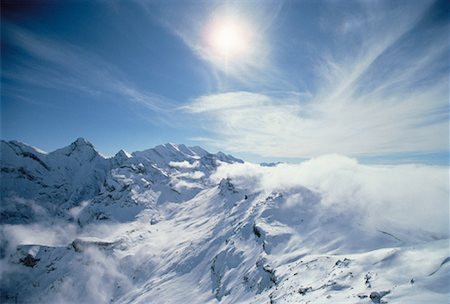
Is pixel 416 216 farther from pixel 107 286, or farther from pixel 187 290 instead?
pixel 107 286

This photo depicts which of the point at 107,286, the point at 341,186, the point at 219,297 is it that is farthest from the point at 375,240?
the point at 107,286

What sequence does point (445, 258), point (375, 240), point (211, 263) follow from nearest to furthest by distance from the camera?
1. point (445, 258)
2. point (375, 240)
3. point (211, 263)

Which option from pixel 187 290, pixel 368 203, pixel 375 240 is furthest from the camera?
pixel 187 290

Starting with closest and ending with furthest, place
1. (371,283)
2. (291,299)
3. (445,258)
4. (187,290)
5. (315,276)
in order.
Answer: (445,258), (371,283), (291,299), (315,276), (187,290)

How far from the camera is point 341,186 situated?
159 m

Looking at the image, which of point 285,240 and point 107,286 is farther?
point 107,286

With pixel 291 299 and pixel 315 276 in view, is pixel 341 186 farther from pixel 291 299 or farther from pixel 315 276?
pixel 291 299

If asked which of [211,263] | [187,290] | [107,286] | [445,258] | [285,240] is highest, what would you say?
[445,258]

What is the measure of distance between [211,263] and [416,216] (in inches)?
3852

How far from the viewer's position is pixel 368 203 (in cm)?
12288

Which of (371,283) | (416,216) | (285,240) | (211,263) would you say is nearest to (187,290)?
(211,263)

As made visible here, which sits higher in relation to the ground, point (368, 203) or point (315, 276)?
point (368, 203)

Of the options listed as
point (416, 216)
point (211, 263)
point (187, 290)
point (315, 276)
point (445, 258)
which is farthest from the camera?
point (211, 263)

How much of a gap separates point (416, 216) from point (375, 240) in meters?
37.5
